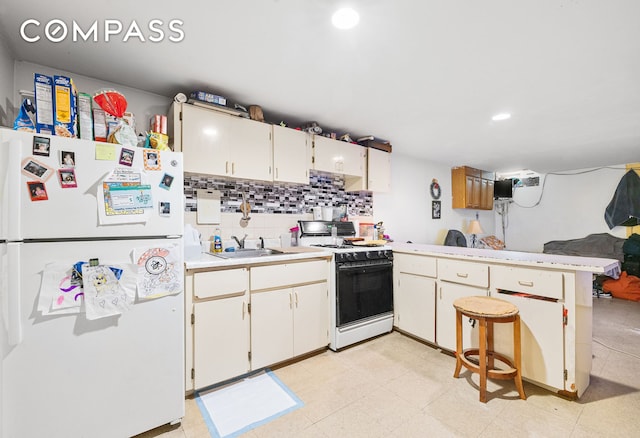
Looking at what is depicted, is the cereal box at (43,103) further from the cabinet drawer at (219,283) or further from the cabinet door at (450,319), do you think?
the cabinet door at (450,319)

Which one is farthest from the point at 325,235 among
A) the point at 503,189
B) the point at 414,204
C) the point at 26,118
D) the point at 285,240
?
the point at 503,189

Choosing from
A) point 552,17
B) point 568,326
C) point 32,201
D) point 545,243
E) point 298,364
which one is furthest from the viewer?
point 545,243

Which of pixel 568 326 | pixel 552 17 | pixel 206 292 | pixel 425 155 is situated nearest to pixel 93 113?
pixel 206 292

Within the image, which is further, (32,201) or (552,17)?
(552,17)

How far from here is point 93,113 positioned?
60.6 inches

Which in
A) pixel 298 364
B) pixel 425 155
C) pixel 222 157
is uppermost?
pixel 425 155

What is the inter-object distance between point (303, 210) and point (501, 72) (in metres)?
2.16

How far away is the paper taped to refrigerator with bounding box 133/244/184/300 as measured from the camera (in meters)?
1.50

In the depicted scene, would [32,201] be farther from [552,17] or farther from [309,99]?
[552,17]

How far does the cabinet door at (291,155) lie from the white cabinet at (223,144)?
0.07m

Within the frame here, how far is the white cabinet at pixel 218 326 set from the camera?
6.08 ft

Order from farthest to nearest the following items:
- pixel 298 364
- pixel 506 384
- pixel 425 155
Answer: pixel 425 155, pixel 298 364, pixel 506 384

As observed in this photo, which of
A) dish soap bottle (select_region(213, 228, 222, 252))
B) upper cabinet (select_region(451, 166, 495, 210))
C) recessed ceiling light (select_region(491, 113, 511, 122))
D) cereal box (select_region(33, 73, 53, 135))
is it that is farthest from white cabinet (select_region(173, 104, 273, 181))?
upper cabinet (select_region(451, 166, 495, 210))

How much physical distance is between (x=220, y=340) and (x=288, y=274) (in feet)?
2.28
